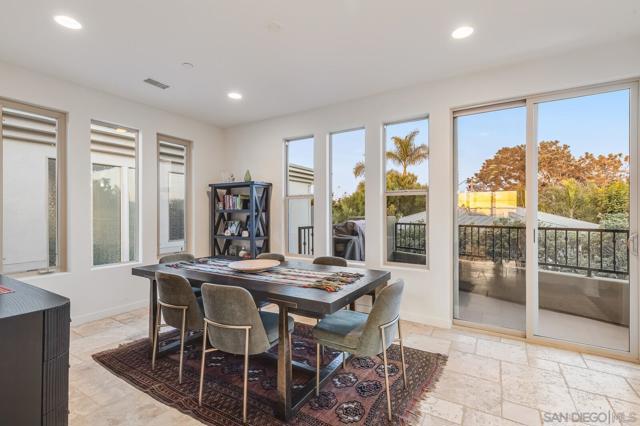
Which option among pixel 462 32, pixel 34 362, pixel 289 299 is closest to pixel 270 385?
pixel 289 299

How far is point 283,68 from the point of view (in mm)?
3250

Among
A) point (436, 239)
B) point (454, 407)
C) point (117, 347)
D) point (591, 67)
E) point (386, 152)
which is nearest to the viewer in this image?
point (454, 407)

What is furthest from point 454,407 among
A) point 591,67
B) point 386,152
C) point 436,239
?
point 591,67

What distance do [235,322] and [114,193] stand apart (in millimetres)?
3231

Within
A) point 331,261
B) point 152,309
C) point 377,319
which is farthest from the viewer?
point 331,261

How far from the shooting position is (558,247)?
311 centimetres

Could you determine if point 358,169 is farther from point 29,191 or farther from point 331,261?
point 29,191

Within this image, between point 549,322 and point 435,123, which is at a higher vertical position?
point 435,123

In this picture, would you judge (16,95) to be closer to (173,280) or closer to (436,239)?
(173,280)

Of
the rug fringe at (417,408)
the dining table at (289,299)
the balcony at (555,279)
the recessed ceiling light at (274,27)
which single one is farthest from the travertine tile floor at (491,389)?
the recessed ceiling light at (274,27)

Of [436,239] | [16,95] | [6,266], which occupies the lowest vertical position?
[6,266]

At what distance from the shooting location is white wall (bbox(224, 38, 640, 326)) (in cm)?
287

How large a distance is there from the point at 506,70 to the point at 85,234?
16.4 ft

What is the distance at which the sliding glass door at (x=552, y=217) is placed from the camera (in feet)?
9.34
